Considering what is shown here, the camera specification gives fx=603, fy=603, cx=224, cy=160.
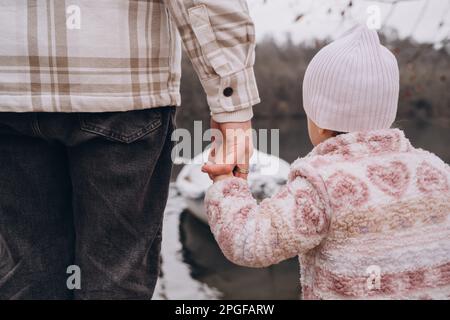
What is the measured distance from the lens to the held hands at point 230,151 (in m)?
1.23

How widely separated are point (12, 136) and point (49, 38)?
23cm

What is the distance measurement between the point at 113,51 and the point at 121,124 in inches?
5.5

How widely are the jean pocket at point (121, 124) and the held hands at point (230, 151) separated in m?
0.14

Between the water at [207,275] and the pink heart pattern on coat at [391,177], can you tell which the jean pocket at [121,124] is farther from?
the water at [207,275]

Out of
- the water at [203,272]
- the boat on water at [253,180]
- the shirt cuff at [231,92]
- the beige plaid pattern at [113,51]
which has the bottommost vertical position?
the water at [203,272]

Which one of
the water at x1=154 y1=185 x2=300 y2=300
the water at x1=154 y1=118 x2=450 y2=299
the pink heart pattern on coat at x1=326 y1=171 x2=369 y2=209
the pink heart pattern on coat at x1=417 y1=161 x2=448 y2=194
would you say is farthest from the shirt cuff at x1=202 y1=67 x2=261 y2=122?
the water at x1=154 y1=185 x2=300 y2=300

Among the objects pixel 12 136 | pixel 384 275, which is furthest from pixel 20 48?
pixel 384 275

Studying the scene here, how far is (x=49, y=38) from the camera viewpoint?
→ 1113mm

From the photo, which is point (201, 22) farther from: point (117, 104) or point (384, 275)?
point (384, 275)

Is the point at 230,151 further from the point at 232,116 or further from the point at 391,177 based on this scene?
the point at 391,177

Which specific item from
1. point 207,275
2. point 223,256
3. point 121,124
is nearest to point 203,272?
point 207,275

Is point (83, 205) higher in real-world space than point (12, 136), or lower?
lower

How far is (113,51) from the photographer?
114 cm

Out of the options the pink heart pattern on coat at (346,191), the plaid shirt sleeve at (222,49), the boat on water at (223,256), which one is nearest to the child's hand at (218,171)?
the plaid shirt sleeve at (222,49)
